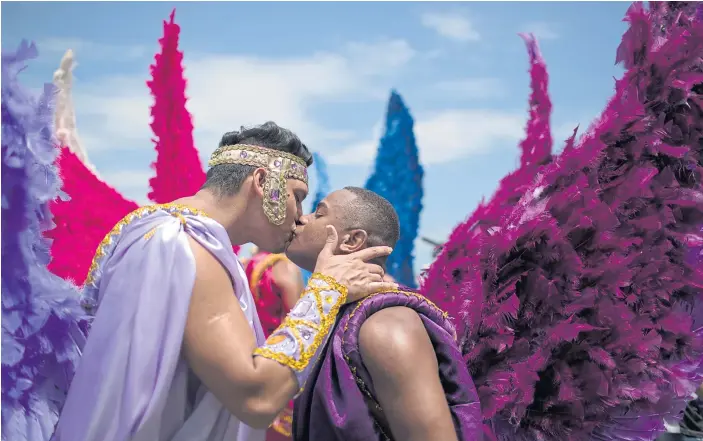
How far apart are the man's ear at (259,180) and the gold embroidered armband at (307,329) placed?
37 centimetres

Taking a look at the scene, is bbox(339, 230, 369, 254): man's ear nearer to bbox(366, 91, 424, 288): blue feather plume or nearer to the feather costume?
the feather costume

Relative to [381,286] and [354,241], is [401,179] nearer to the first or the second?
[354,241]

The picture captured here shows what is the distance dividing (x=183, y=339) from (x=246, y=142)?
2.42ft

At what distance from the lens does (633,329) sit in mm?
2711

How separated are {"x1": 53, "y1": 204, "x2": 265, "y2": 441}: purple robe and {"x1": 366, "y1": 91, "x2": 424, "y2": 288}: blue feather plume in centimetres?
376

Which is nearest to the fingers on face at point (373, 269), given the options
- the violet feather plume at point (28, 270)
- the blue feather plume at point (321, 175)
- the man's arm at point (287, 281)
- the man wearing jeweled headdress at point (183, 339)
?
the man wearing jeweled headdress at point (183, 339)

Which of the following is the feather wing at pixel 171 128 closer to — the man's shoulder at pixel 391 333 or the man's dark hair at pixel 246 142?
the man's dark hair at pixel 246 142

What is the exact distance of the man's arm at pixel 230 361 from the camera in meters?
1.95

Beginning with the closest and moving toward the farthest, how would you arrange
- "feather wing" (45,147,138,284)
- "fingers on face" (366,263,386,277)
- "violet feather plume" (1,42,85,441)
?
"violet feather plume" (1,42,85,441) → "fingers on face" (366,263,386,277) → "feather wing" (45,147,138,284)

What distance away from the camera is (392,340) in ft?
7.11

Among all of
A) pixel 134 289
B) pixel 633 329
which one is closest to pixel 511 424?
pixel 633 329

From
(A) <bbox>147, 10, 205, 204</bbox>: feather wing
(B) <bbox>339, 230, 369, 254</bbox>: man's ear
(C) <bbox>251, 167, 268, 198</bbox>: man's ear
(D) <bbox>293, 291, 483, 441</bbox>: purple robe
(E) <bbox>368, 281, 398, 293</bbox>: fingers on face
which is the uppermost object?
(A) <bbox>147, 10, 205, 204</bbox>: feather wing

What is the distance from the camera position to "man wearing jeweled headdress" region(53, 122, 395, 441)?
198 cm

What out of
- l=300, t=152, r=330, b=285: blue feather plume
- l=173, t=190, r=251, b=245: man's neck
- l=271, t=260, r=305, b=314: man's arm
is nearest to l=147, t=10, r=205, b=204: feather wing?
l=271, t=260, r=305, b=314: man's arm
